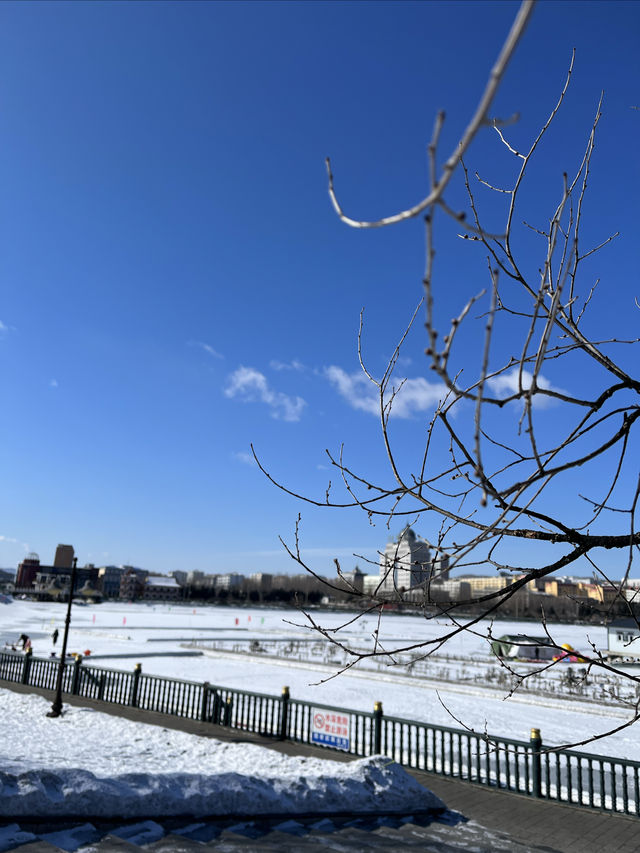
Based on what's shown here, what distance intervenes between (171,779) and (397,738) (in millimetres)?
10051

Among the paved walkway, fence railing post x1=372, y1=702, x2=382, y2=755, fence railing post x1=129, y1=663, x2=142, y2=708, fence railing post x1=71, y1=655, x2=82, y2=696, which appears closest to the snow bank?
the paved walkway

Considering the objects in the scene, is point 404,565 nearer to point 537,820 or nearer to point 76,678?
point 537,820

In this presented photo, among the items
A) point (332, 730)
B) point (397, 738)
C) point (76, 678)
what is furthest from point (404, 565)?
point (76, 678)

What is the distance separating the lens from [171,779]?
8.02 metres

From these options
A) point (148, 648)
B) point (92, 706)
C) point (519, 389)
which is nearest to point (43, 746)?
point (92, 706)

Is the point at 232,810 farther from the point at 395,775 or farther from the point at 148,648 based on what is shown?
the point at 148,648

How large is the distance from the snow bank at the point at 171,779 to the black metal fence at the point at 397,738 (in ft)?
5.10

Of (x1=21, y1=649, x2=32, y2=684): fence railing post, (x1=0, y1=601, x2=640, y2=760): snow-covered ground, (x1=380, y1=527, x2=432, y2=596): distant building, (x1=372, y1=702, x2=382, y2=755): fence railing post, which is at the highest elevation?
(x1=380, y1=527, x2=432, y2=596): distant building

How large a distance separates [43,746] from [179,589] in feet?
610

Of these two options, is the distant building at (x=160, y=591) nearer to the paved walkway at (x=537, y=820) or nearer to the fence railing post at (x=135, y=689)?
the fence railing post at (x=135, y=689)

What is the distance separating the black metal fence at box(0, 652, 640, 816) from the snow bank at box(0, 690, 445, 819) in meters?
1.55

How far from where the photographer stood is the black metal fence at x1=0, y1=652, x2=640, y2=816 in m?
9.42

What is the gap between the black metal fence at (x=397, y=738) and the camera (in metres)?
9.42

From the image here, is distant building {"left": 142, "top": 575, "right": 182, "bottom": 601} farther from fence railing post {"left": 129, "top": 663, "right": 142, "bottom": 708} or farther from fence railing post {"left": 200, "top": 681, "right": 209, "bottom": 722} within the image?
fence railing post {"left": 200, "top": 681, "right": 209, "bottom": 722}
